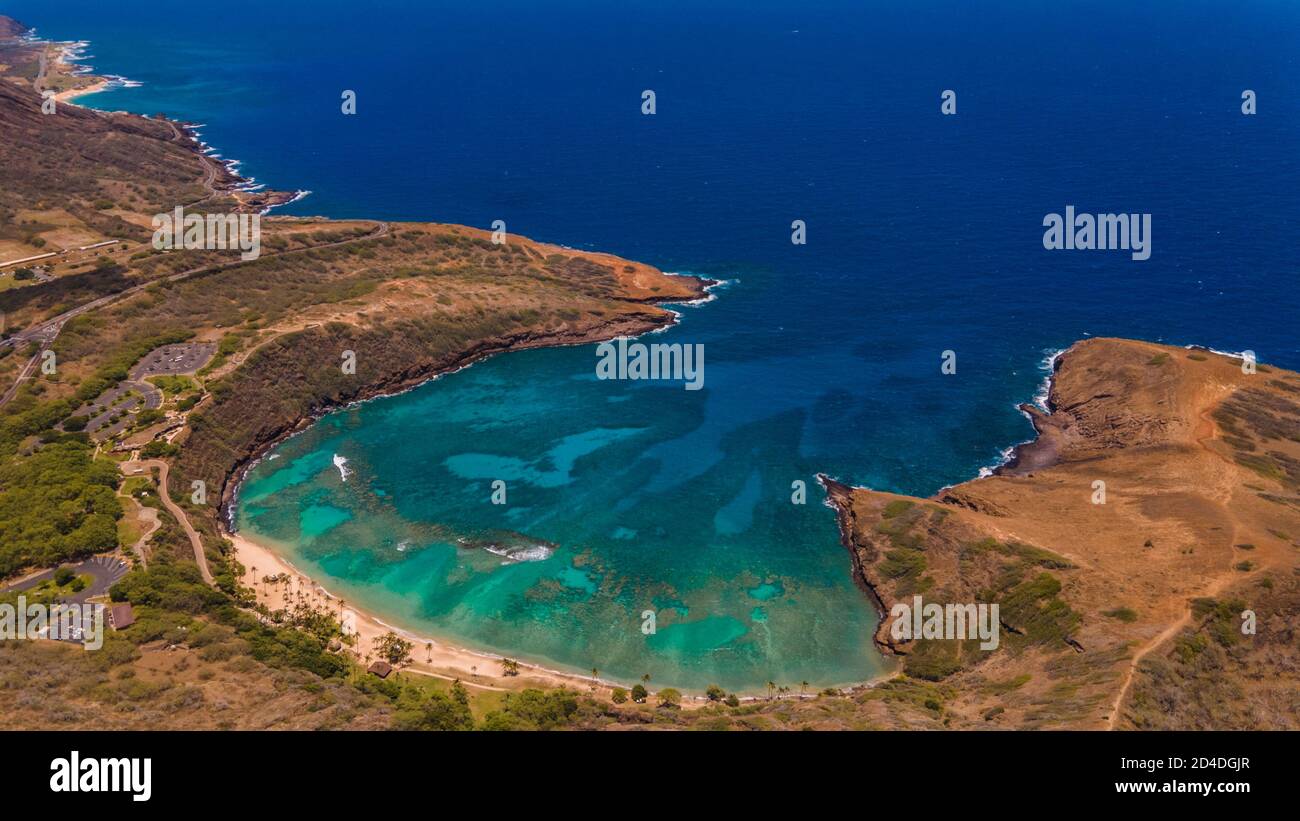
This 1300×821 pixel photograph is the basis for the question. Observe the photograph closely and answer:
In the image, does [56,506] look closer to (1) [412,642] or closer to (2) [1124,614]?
(1) [412,642]

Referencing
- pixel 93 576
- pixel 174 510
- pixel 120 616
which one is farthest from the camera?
pixel 174 510

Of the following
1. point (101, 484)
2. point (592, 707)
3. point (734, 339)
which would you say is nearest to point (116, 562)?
point (101, 484)

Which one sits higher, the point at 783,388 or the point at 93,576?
the point at 783,388

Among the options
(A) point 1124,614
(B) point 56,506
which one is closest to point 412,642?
(B) point 56,506

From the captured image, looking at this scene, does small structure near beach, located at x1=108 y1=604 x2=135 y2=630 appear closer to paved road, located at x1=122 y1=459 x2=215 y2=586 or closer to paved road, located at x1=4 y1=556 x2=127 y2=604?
paved road, located at x1=4 y1=556 x2=127 y2=604

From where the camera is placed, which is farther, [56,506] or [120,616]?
[56,506]

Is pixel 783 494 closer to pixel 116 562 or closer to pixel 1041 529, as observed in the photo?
pixel 1041 529

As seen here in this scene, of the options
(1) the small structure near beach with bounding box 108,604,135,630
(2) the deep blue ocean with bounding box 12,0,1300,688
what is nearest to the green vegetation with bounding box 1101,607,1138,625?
(2) the deep blue ocean with bounding box 12,0,1300,688
